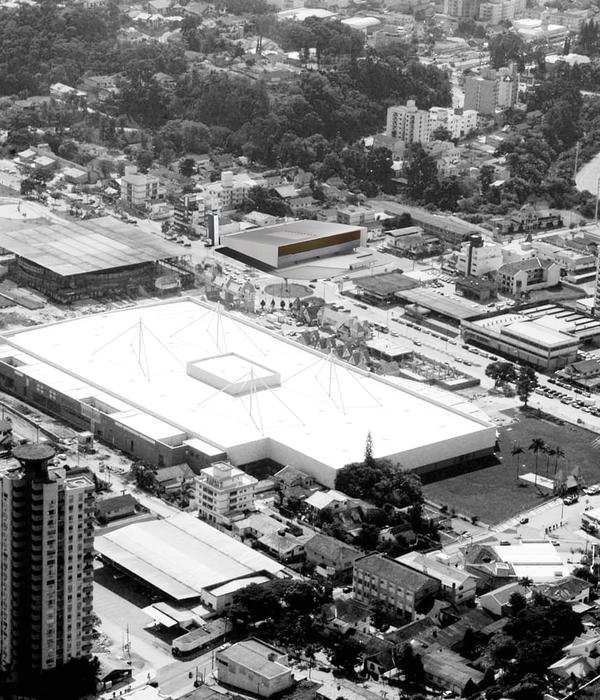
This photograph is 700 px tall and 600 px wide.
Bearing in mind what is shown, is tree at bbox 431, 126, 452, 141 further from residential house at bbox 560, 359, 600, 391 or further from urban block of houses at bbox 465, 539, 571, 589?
urban block of houses at bbox 465, 539, 571, 589

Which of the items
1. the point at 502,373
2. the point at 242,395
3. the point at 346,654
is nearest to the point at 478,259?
the point at 502,373

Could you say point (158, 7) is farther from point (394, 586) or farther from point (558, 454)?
point (394, 586)

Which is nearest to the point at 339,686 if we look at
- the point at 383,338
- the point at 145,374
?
the point at 145,374

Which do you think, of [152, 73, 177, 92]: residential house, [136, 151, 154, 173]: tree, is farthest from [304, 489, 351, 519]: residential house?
[152, 73, 177, 92]: residential house

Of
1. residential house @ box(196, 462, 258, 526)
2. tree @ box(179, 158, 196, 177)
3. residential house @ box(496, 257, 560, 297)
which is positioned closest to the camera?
residential house @ box(196, 462, 258, 526)

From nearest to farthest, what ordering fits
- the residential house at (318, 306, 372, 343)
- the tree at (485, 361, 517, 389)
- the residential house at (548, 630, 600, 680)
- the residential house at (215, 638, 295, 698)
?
the residential house at (215, 638, 295, 698), the residential house at (548, 630, 600, 680), the tree at (485, 361, 517, 389), the residential house at (318, 306, 372, 343)

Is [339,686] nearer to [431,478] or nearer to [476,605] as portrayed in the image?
[476,605]
